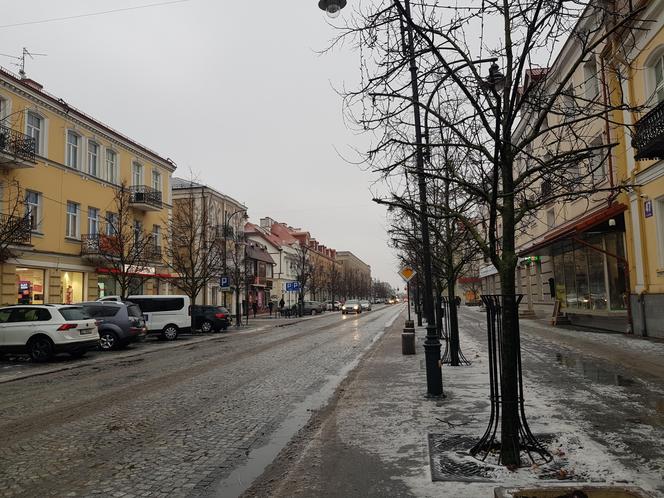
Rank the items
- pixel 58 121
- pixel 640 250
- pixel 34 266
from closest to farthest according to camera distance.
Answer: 1. pixel 640 250
2. pixel 34 266
3. pixel 58 121

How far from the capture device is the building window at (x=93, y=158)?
2891 cm

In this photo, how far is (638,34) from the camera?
16156 mm

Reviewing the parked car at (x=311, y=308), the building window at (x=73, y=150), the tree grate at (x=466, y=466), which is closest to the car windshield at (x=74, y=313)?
the tree grate at (x=466, y=466)

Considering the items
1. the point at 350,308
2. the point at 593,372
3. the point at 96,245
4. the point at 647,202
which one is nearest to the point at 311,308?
the point at 350,308

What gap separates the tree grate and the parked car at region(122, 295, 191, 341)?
19.9 m

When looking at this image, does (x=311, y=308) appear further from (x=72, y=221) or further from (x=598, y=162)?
(x=598, y=162)

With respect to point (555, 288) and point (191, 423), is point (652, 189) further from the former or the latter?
point (191, 423)

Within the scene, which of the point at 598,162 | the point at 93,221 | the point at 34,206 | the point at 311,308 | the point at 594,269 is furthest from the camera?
the point at 311,308

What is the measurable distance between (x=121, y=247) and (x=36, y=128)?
7368 mm

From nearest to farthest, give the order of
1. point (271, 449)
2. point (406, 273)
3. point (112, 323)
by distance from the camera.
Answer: point (271, 449) < point (112, 323) < point (406, 273)

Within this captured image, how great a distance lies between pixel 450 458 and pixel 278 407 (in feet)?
12.7

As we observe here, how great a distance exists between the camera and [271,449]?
20.0 feet

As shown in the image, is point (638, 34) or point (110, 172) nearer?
point (638, 34)

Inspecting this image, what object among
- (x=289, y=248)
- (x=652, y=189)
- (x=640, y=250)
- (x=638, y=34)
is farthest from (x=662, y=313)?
(x=289, y=248)
